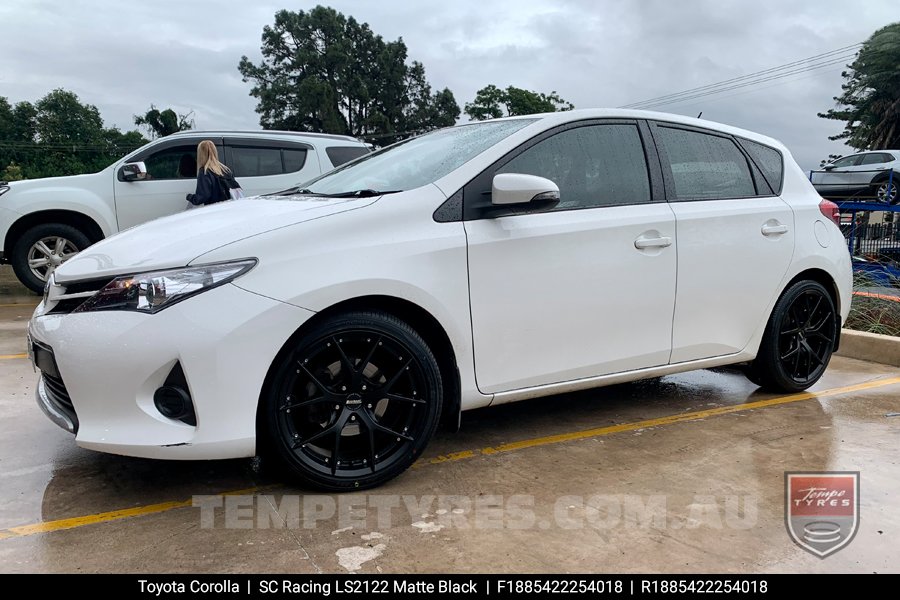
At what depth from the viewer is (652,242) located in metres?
3.71

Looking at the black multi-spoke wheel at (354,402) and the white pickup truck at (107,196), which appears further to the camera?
the white pickup truck at (107,196)

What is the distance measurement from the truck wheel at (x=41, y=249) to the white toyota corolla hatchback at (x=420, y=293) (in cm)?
547

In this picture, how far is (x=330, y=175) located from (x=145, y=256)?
148 cm

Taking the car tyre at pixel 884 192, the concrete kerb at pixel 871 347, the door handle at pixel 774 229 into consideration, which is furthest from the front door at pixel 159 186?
the car tyre at pixel 884 192

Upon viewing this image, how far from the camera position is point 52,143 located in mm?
58938

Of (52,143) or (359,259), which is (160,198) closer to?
(359,259)

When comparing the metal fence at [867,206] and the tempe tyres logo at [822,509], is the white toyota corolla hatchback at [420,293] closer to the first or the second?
the tempe tyres logo at [822,509]

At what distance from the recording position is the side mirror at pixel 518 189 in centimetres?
314

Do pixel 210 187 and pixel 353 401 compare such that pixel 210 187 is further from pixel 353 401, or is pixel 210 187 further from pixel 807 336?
pixel 807 336

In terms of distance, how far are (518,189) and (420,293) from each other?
62 centimetres

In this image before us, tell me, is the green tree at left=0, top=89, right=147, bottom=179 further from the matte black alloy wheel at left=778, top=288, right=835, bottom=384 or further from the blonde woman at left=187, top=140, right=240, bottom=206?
the matte black alloy wheel at left=778, top=288, right=835, bottom=384

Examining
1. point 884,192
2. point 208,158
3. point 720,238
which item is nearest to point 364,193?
point 720,238
